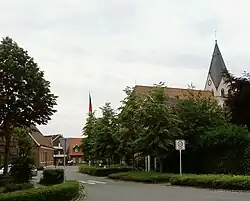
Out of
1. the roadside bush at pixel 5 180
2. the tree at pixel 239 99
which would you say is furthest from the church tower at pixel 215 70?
the roadside bush at pixel 5 180

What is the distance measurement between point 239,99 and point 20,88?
17.7 metres

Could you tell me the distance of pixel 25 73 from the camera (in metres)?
31.8

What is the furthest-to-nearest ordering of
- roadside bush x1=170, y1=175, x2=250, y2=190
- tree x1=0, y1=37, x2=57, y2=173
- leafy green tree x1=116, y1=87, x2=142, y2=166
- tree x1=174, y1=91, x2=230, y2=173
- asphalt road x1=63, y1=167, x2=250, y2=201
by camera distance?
1. leafy green tree x1=116, y1=87, x2=142, y2=166
2. tree x1=174, y1=91, x2=230, y2=173
3. tree x1=0, y1=37, x2=57, y2=173
4. roadside bush x1=170, y1=175, x2=250, y2=190
5. asphalt road x1=63, y1=167, x2=250, y2=201

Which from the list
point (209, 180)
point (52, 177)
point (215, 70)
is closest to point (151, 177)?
point (52, 177)

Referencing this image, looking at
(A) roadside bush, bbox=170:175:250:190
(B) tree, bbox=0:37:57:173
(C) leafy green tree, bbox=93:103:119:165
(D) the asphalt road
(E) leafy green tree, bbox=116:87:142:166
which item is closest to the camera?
(D) the asphalt road

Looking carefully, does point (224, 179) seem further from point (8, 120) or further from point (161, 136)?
point (8, 120)

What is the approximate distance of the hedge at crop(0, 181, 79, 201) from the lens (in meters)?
16.6

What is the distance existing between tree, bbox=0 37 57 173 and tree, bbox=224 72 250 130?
1539cm

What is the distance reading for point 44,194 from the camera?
17.6 metres

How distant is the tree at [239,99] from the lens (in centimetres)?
3872

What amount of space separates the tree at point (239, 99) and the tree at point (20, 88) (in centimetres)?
1539

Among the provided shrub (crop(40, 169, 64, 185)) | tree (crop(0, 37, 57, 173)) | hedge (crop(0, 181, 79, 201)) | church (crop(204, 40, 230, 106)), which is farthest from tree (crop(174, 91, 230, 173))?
church (crop(204, 40, 230, 106))

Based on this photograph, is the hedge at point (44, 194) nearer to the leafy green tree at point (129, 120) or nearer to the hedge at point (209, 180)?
the hedge at point (209, 180)

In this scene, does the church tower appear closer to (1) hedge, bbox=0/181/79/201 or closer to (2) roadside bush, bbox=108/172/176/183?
(2) roadside bush, bbox=108/172/176/183
